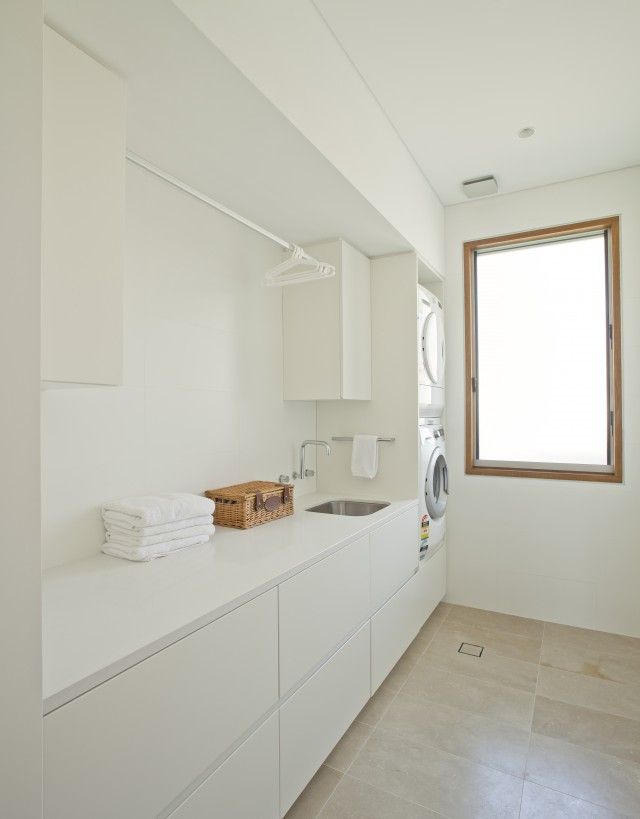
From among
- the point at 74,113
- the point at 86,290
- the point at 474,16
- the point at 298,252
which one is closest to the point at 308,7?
the point at 474,16

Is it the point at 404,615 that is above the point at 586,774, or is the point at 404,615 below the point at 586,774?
above

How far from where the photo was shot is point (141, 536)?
5.03ft

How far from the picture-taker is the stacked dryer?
2863mm

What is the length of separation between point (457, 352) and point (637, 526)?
1507 mm

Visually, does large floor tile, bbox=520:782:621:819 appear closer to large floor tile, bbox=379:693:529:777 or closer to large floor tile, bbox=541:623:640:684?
large floor tile, bbox=379:693:529:777

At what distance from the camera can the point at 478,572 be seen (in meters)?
3.26

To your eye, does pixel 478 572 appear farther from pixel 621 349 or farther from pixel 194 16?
pixel 194 16

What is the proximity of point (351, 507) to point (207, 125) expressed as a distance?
Result: 201cm

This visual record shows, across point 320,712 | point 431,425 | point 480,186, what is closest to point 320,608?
point 320,712

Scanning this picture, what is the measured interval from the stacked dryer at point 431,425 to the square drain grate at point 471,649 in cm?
53

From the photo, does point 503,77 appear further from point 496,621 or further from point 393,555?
point 496,621

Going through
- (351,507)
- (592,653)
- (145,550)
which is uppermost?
(145,550)

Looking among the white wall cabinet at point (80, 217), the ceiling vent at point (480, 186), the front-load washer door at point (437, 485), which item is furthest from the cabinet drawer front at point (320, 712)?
the ceiling vent at point (480, 186)

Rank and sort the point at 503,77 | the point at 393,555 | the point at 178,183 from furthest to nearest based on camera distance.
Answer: the point at 393,555
the point at 503,77
the point at 178,183
